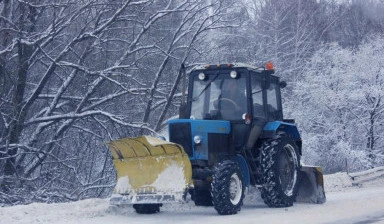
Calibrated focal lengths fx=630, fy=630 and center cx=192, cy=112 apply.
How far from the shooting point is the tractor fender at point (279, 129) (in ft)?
37.9

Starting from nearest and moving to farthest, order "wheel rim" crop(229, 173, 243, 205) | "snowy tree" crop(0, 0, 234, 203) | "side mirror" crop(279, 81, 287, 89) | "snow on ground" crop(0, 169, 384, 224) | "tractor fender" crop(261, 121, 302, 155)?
"snow on ground" crop(0, 169, 384, 224) → "wheel rim" crop(229, 173, 243, 205) → "tractor fender" crop(261, 121, 302, 155) → "side mirror" crop(279, 81, 287, 89) → "snowy tree" crop(0, 0, 234, 203)

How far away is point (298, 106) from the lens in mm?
30203

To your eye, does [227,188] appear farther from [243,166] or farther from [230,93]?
[230,93]

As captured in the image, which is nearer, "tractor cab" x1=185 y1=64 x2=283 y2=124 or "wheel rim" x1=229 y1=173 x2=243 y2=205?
"wheel rim" x1=229 y1=173 x2=243 y2=205

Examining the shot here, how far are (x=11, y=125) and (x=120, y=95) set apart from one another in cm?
314

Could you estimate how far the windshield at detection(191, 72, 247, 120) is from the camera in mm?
11336

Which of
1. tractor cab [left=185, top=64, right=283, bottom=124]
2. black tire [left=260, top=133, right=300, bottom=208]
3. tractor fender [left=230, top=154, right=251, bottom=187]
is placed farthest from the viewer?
tractor cab [left=185, top=64, right=283, bottom=124]

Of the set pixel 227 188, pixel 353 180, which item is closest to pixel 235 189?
pixel 227 188

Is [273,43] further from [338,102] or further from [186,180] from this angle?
[186,180]

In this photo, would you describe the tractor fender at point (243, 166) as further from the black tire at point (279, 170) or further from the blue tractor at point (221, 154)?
the black tire at point (279, 170)

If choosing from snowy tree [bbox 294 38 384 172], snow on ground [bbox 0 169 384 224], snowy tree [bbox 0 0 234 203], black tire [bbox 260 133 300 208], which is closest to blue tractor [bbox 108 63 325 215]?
black tire [bbox 260 133 300 208]

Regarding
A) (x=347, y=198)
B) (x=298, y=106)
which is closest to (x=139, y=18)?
(x=347, y=198)

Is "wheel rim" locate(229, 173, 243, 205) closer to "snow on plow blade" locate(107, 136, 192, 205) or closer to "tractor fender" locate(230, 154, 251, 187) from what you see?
"tractor fender" locate(230, 154, 251, 187)

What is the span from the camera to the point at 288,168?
12.0 metres
